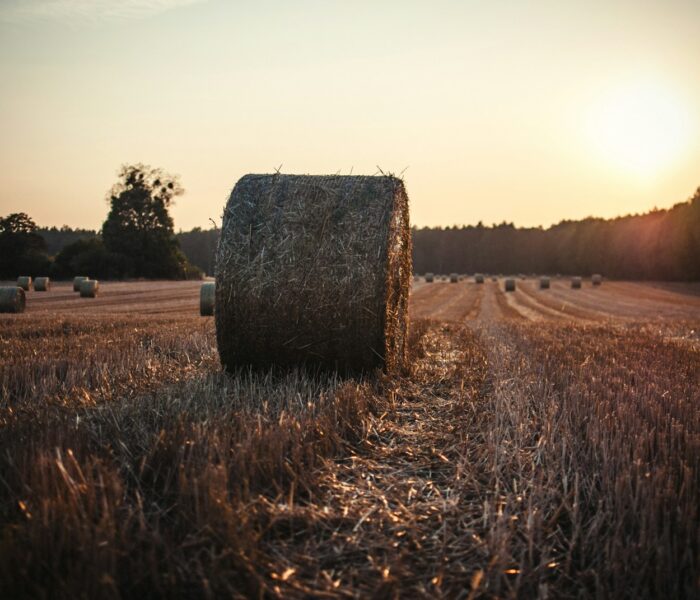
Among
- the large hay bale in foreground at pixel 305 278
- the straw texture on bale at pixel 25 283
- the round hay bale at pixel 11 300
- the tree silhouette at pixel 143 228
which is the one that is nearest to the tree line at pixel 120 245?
the tree silhouette at pixel 143 228

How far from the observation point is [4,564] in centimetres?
223

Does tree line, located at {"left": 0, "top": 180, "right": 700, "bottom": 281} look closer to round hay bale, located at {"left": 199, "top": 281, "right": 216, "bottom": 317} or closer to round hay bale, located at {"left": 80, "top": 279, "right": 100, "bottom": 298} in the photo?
round hay bale, located at {"left": 80, "top": 279, "right": 100, "bottom": 298}

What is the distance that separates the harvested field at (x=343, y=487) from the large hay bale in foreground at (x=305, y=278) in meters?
0.36

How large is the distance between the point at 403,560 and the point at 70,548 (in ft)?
4.51

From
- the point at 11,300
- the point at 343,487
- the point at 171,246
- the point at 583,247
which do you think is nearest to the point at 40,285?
the point at 11,300

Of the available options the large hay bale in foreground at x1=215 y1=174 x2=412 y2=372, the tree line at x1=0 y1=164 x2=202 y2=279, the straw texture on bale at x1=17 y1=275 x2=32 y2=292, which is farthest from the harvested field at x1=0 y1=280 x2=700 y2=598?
the tree line at x1=0 y1=164 x2=202 y2=279

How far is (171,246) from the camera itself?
4575cm

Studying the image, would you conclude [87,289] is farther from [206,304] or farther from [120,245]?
[120,245]

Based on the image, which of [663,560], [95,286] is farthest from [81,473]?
[95,286]

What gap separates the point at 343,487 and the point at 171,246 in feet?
147

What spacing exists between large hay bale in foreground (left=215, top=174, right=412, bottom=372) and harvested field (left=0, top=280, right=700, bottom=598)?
0.36 m

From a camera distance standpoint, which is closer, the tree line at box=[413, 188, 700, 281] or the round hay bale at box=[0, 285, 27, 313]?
the round hay bale at box=[0, 285, 27, 313]

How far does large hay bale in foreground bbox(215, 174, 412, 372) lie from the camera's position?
6.16 m

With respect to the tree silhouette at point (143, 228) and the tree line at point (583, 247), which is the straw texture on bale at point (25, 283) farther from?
the tree line at point (583, 247)
